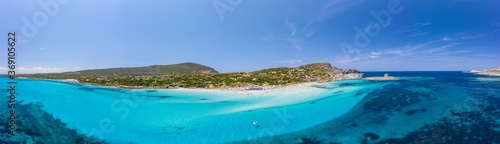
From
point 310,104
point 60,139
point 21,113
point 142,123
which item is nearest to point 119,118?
point 142,123

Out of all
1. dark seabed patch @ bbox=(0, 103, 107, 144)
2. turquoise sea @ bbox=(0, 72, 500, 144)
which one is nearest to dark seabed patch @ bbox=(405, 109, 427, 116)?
turquoise sea @ bbox=(0, 72, 500, 144)

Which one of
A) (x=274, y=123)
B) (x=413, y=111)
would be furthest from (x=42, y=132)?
(x=413, y=111)

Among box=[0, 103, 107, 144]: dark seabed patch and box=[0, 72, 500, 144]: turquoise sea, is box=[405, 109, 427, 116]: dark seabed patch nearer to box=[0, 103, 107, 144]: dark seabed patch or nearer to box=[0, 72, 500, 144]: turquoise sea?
box=[0, 72, 500, 144]: turquoise sea

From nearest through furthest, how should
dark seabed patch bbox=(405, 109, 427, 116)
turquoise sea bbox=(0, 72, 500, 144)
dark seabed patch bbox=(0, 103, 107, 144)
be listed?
dark seabed patch bbox=(0, 103, 107, 144) < turquoise sea bbox=(0, 72, 500, 144) < dark seabed patch bbox=(405, 109, 427, 116)

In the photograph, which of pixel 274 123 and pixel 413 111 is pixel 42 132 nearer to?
pixel 274 123

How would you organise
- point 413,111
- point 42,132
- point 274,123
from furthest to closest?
point 413,111
point 274,123
point 42,132

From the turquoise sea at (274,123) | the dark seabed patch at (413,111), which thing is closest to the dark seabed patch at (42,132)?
the turquoise sea at (274,123)

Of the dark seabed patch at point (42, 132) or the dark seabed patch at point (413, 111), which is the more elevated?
the dark seabed patch at point (413, 111)

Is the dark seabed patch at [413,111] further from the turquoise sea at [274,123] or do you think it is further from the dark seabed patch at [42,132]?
the dark seabed patch at [42,132]

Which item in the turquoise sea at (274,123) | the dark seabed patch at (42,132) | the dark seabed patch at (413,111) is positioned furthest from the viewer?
the dark seabed patch at (413,111)

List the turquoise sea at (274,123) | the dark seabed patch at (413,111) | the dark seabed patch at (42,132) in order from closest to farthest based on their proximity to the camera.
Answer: the dark seabed patch at (42,132), the turquoise sea at (274,123), the dark seabed patch at (413,111)

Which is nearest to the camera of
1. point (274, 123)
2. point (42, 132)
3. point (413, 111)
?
point (42, 132)
